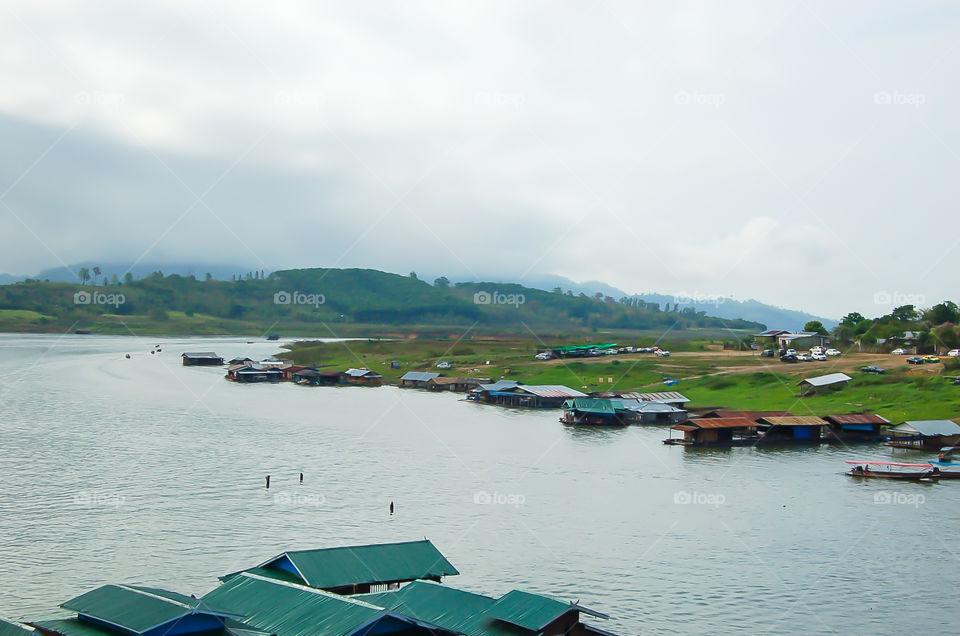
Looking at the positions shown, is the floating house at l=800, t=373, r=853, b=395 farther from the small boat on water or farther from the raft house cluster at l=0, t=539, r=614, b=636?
the raft house cluster at l=0, t=539, r=614, b=636

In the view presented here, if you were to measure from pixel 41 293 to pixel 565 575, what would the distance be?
149m

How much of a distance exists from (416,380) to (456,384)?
5350 mm

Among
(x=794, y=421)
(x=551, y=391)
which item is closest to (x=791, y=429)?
(x=794, y=421)

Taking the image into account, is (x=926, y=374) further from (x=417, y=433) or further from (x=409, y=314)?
(x=409, y=314)

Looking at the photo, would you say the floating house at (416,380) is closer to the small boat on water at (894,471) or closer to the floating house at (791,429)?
the floating house at (791,429)

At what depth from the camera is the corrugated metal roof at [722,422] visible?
50.2 metres

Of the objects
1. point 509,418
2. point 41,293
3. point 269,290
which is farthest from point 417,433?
point 41,293

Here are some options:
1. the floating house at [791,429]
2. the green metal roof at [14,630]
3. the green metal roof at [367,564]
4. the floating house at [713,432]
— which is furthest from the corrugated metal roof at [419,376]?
the green metal roof at [14,630]

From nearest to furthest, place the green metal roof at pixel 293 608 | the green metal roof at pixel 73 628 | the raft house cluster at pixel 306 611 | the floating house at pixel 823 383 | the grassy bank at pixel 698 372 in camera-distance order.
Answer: the raft house cluster at pixel 306 611
the green metal roof at pixel 73 628
the green metal roof at pixel 293 608
the grassy bank at pixel 698 372
the floating house at pixel 823 383

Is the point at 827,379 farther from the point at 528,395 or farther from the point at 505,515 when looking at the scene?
the point at 505,515

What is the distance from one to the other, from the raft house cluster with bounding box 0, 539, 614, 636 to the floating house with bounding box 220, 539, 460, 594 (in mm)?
45

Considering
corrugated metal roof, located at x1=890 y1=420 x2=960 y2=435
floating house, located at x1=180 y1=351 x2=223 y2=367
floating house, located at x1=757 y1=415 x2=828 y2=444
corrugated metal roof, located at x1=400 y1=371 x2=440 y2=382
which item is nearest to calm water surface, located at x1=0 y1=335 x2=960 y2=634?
corrugated metal roof, located at x1=890 y1=420 x2=960 y2=435

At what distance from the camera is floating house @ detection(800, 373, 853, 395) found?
6231cm

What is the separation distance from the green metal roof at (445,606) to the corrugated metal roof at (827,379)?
168 feet
